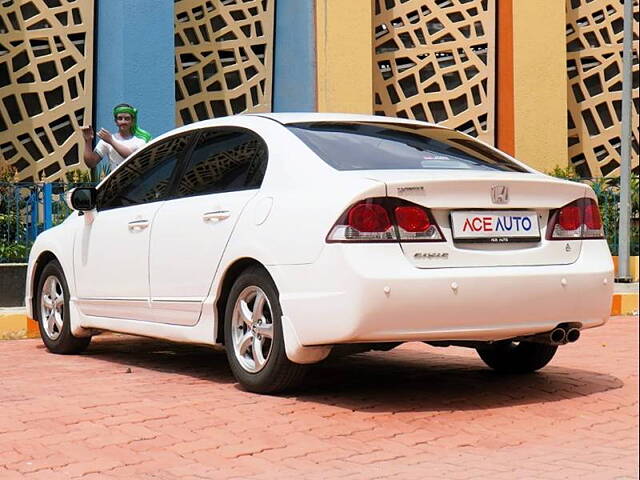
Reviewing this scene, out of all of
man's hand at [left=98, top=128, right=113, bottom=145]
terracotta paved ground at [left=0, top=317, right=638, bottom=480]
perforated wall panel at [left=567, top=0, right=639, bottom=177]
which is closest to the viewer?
terracotta paved ground at [left=0, top=317, right=638, bottom=480]

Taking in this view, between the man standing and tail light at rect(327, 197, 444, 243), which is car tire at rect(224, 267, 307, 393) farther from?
the man standing

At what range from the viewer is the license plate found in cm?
571

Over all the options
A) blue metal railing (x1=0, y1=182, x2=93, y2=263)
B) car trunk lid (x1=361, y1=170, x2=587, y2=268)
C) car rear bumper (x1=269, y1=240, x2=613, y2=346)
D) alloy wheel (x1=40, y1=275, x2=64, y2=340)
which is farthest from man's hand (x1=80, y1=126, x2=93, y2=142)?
car trunk lid (x1=361, y1=170, x2=587, y2=268)

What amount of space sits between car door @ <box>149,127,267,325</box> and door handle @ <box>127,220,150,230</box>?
13 centimetres

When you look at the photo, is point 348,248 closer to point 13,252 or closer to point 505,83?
point 13,252

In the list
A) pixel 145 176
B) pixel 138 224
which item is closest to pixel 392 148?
pixel 138 224

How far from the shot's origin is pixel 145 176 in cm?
756

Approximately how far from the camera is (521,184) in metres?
5.89

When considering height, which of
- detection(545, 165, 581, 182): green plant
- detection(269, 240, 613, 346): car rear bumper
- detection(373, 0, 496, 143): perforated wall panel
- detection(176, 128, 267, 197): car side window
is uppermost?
detection(373, 0, 496, 143): perforated wall panel

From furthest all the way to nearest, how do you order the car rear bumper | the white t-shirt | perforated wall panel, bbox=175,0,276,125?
perforated wall panel, bbox=175,0,276,125 → the white t-shirt → the car rear bumper

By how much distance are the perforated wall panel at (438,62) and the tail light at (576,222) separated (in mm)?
11013

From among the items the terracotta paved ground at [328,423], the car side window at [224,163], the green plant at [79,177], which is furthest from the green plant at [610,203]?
the car side window at [224,163]

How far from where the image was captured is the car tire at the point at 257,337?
596 cm

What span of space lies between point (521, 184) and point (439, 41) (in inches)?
468
